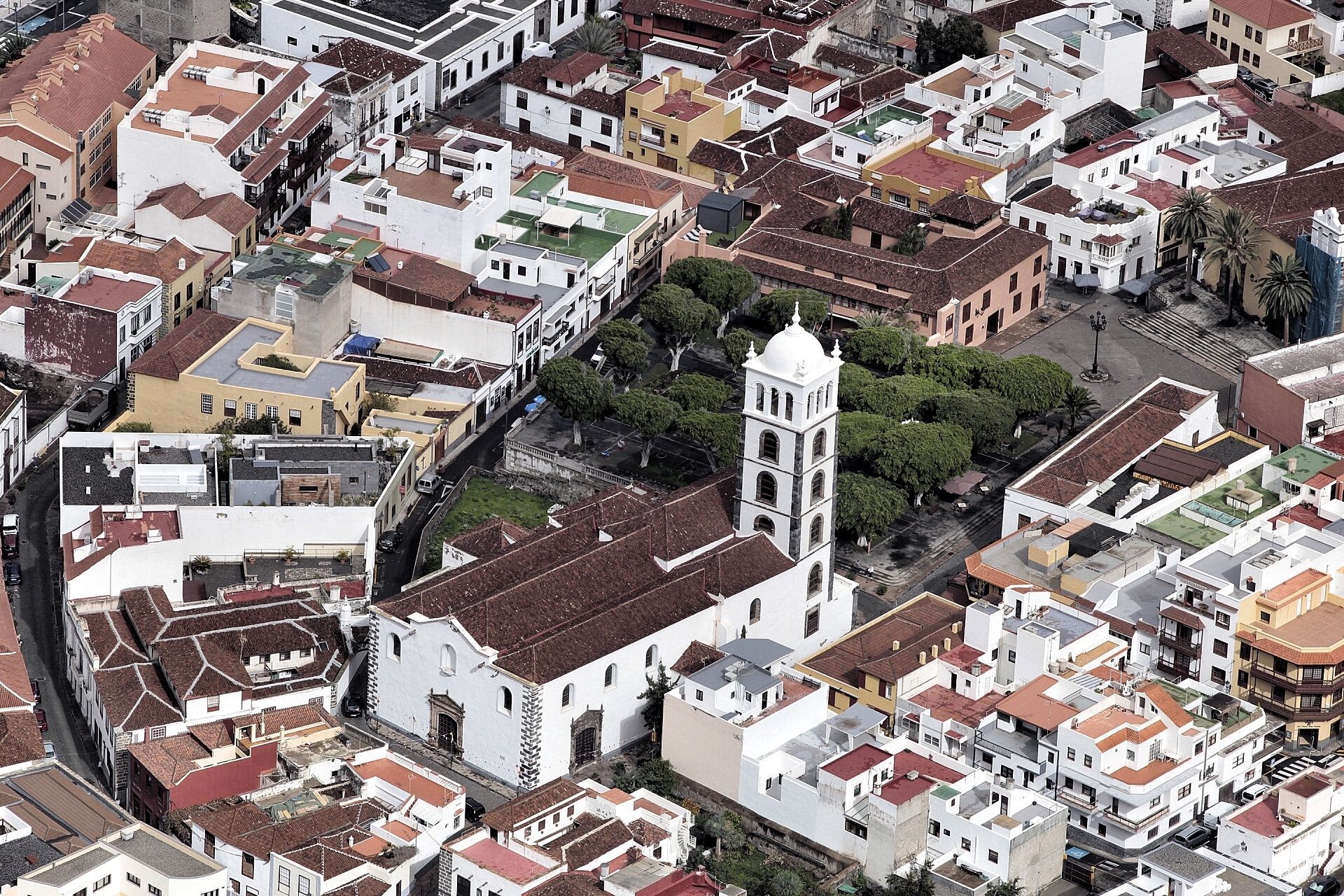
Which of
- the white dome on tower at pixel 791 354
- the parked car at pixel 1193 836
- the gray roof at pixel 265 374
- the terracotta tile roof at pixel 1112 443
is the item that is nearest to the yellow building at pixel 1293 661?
the parked car at pixel 1193 836

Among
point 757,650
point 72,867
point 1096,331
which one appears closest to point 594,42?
point 1096,331

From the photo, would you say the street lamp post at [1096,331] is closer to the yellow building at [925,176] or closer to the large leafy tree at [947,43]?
the yellow building at [925,176]

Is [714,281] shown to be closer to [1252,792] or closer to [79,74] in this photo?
[79,74]

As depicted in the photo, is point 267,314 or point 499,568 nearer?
point 499,568

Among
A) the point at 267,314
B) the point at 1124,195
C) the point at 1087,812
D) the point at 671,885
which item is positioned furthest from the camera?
the point at 1124,195

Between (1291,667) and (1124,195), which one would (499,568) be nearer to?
(1291,667)

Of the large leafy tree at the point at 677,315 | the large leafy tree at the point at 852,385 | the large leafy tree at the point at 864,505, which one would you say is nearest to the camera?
the large leafy tree at the point at 864,505

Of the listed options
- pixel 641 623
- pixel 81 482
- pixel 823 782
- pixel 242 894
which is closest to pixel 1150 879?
pixel 823 782
